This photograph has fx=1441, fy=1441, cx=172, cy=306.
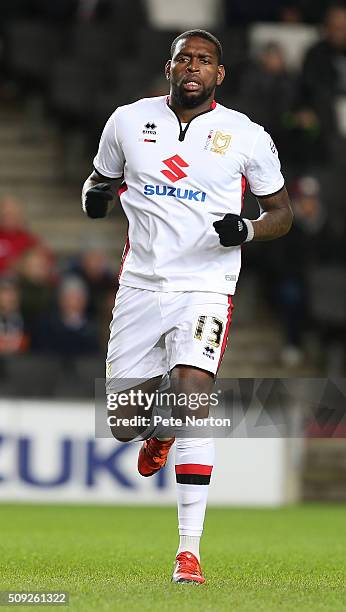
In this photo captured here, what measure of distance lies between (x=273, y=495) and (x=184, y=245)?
23.5 feet

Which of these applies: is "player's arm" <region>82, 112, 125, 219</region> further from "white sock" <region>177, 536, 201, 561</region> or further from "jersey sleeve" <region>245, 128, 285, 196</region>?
"white sock" <region>177, 536, 201, 561</region>

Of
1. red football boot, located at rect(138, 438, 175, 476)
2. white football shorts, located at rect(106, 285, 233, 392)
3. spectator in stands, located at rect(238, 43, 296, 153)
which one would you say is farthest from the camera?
spectator in stands, located at rect(238, 43, 296, 153)

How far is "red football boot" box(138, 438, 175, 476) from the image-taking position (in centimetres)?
719

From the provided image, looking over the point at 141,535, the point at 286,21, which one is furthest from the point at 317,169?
the point at 141,535

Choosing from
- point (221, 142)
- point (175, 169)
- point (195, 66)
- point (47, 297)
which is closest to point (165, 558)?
point (175, 169)

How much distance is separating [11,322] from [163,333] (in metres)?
7.20

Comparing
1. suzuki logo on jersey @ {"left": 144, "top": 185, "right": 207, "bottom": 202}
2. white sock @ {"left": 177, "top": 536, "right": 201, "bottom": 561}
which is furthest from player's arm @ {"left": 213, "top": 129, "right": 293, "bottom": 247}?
white sock @ {"left": 177, "top": 536, "right": 201, "bottom": 561}

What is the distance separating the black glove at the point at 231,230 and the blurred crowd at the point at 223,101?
7.20 meters

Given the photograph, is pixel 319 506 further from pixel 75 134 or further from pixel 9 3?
pixel 9 3

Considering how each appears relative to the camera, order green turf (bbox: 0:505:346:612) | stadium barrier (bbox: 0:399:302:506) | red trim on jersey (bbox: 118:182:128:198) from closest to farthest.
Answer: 1. green turf (bbox: 0:505:346:612)
2. red trim on jersey (bbox: 118:182:128:198)
3. stadium barrier (bbox: 0:399:302:506)

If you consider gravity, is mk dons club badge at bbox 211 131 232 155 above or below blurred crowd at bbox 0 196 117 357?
above

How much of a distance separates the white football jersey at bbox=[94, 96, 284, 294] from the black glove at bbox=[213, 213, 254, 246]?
157mm

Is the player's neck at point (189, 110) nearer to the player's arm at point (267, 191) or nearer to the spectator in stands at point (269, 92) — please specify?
the player's arm at point (267, 191)

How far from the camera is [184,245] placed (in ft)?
21.8
